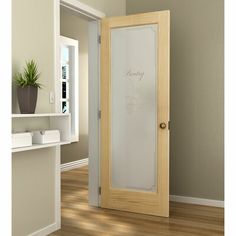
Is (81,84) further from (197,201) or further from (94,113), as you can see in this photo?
(197,201)

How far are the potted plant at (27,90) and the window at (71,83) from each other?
153 inches

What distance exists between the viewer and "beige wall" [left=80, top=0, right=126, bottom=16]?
375cm

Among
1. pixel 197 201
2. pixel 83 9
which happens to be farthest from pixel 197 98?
pixel 83 9

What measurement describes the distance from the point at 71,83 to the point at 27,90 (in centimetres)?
416

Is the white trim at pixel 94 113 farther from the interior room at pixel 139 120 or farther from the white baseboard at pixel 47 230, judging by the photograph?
the white baseboard at pixel 47 230

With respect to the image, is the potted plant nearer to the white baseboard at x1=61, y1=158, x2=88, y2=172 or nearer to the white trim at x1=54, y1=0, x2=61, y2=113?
the white trim at x1=54, y1=0, x2=61, y2=113

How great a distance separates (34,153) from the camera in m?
2.86

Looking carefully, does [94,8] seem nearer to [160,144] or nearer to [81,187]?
[160,144]

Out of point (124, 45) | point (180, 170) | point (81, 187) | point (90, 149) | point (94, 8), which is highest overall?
point (94, 8)

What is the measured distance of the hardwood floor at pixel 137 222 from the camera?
303cm

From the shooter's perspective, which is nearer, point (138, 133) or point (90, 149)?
point (138, 133)
